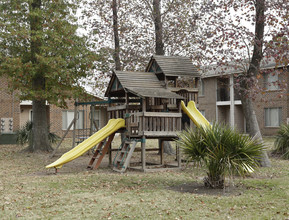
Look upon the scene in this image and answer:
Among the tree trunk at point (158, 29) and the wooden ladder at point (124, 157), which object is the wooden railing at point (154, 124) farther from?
the tree trunk at point (158, 29)

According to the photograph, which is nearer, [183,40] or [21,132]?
[183,40]

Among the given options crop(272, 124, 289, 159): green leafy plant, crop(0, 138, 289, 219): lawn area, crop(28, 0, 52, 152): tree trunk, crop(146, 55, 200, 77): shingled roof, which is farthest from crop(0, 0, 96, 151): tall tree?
crop(272, 124, 289, 159): green leafy plant

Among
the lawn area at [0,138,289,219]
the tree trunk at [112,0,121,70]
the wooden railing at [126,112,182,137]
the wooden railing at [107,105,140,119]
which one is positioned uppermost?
the tree trunk at [112,0,121,70]

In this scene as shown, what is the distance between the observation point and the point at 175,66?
15125mm

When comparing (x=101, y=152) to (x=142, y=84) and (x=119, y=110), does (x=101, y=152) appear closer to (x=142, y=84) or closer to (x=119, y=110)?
(x=119, y=110)

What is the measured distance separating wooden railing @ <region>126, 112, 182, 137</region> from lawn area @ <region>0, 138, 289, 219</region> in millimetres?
1356

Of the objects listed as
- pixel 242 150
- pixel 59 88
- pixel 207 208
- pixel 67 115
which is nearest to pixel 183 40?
pixel 59 88

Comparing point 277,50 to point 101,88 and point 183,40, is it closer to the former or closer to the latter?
point 183,40

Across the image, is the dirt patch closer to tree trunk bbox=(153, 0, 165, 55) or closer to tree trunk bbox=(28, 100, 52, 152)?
tree trunk bbox=(153, 0, 165, 55)

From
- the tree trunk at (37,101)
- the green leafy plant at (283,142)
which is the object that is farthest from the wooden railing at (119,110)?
the green leafy plant at (283,142)

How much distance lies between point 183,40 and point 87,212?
44.1 ft

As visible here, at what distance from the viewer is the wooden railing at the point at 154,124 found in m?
12.8

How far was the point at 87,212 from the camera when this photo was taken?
7320 millimetres

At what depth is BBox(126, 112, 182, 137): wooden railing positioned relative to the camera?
12797 millimetres
